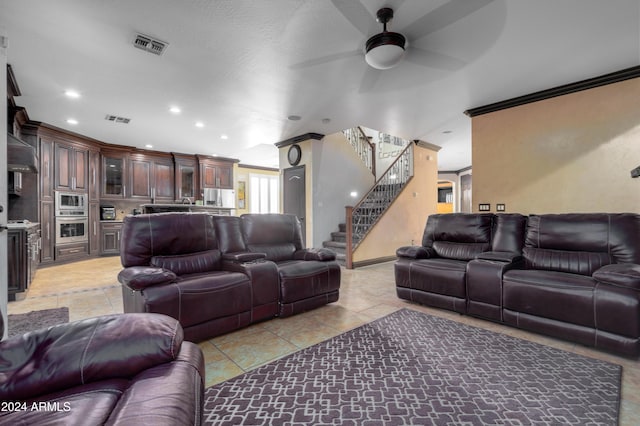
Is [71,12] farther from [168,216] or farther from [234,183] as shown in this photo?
[234,183]

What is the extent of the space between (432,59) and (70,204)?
25.1 ft

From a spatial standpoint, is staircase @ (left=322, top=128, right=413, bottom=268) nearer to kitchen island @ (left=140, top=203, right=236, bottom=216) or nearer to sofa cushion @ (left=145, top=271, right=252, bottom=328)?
kitchen island @ (left=140, top=203, right=236, bottom=216)

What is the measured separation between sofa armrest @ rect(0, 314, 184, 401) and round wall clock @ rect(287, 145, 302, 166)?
5.82 m

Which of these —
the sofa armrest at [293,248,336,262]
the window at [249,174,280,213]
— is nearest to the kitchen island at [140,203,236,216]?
the window at [249,174,280,213]

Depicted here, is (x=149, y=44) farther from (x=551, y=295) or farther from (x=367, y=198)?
(x=367, y=198)

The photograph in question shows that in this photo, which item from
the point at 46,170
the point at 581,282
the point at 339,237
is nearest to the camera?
the point at 581,282

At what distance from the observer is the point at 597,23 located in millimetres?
2670

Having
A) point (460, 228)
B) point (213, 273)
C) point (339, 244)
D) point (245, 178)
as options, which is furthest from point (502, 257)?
point (245, 178)

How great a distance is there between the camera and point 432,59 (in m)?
3.28

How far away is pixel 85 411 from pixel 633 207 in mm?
5472

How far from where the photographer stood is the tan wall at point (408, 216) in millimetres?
6117

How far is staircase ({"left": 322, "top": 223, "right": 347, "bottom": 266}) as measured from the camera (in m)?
6.02

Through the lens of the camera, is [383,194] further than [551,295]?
Yes

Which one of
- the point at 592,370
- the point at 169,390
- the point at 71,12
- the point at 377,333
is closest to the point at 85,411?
the point at 169,390
